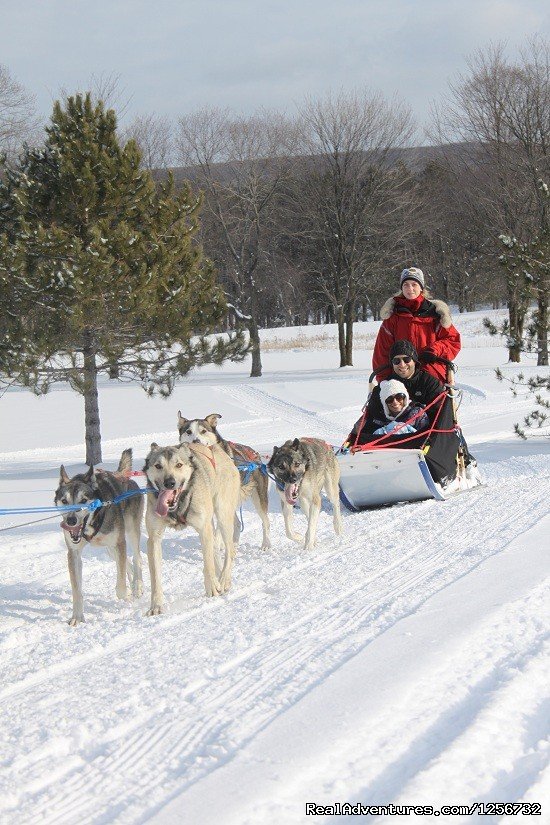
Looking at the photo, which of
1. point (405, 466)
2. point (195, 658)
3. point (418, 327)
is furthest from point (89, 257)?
point (195, 658)

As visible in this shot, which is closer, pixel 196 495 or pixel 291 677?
pixel 291 677

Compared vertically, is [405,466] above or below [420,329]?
below

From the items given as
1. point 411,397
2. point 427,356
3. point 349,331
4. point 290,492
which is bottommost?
point 290,492

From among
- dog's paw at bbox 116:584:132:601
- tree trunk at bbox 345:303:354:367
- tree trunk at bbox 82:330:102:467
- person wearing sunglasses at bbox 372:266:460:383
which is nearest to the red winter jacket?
person wearing sunglasses at bbox 372:266:460:383

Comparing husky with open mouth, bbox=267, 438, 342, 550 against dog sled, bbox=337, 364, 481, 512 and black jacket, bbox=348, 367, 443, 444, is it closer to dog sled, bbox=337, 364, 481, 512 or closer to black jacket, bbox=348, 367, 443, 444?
dog sled, bbox=337, 364, 481, 512

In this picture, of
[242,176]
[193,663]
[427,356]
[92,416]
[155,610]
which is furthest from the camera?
[242,176]

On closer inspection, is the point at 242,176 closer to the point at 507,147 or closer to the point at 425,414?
the point at 507,147

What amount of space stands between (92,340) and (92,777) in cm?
1096

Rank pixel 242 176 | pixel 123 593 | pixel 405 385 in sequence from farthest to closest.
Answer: pixel 242 176 < pixel 405 385 < pixel 123 593

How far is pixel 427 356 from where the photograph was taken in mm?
9500

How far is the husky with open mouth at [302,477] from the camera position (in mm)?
7289

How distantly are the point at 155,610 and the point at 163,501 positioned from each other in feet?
2.30

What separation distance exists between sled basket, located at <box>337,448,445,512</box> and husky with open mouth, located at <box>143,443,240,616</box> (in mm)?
2488

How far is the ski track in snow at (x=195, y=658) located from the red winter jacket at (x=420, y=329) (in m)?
2.24
